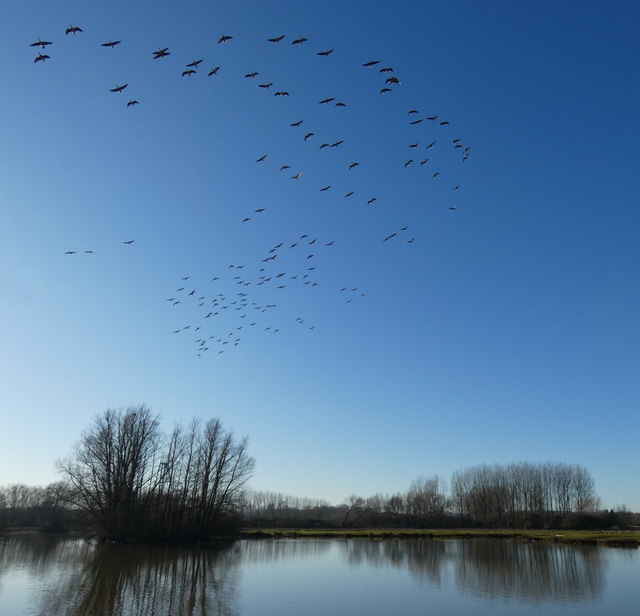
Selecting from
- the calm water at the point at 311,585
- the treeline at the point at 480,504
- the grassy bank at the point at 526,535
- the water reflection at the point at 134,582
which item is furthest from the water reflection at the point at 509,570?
the treeline at the point at 480,504

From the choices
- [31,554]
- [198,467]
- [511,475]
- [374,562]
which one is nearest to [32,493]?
[198,467]

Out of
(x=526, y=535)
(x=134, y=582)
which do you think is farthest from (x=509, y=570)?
(x=526, y=535)

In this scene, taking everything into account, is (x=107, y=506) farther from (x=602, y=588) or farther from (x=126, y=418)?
(x=602, y=588)

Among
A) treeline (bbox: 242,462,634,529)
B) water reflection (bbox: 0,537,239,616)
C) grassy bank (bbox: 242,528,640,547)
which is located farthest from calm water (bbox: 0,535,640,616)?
treeline (bbox: 242,462,634,529)

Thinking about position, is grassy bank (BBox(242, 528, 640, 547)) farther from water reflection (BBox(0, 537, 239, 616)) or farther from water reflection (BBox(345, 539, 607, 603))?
water reflection (BBox(0, 537, 239, 616))

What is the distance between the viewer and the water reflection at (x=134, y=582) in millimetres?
19859

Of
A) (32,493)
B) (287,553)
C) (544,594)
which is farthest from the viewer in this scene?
(32,493)

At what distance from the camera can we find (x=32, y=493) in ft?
492

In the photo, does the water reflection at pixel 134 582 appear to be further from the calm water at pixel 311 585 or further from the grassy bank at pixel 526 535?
the grassy bank at pixel 526 535

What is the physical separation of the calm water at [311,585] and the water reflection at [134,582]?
58 mm

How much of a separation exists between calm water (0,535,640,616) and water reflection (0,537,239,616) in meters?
0.06

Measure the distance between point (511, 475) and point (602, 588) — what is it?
10318 cm

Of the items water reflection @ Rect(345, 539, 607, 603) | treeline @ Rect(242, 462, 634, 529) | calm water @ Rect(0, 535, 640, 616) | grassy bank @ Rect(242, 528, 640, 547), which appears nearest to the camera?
calm water @ Rect(0, 535, 640, 616)

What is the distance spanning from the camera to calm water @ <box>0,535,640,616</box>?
20766mm
